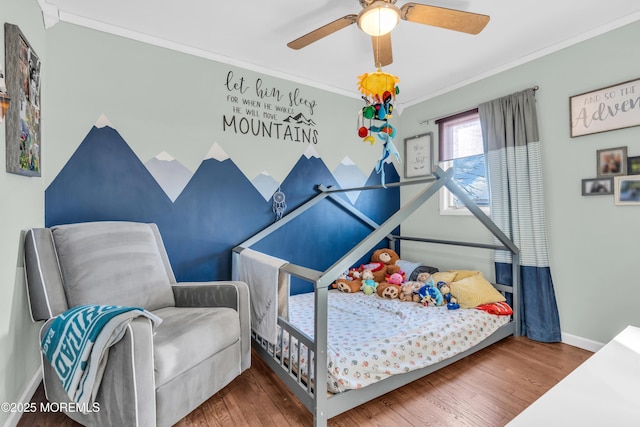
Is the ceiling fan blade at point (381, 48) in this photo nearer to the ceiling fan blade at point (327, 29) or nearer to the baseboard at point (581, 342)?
the ceiling fan blade at point (327, 29)

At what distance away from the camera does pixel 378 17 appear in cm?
150

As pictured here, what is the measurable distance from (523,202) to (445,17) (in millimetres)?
1728

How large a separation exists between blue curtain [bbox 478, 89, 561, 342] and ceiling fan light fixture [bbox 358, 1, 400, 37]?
1650 mm

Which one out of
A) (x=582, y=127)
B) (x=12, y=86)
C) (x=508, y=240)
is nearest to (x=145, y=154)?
(x=12, y=86)

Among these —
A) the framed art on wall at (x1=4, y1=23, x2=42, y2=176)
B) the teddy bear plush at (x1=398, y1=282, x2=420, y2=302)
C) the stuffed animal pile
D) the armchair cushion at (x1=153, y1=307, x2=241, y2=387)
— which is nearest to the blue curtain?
the stuffed animal pile

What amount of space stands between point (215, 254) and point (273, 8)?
6.08ft

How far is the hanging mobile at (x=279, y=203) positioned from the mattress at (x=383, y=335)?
80cm

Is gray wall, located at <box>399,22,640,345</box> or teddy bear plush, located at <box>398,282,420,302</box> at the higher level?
gray wall, located at <box>399,22,640,345</box>

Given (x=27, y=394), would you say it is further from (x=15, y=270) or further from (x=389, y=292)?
(x=389, y=292)

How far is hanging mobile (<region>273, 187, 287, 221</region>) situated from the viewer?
9.33ft

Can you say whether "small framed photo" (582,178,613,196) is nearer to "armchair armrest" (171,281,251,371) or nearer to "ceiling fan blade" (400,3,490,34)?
"ceiling fan blade" (400,3,490,34)

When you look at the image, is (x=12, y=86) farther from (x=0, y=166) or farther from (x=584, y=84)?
(x=584, y=84)

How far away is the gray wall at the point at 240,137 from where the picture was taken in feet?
6.62

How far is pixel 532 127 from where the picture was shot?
250 centimetres
